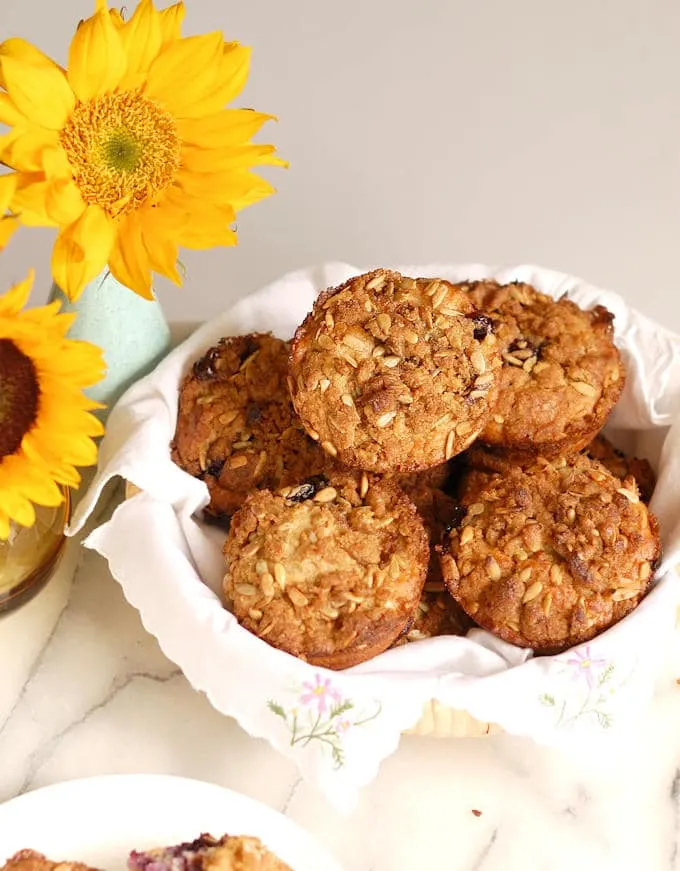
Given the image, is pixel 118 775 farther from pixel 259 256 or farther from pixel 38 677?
pixel 259 256

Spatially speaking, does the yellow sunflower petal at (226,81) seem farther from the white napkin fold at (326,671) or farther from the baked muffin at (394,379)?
the white napkin fold at (326,671)

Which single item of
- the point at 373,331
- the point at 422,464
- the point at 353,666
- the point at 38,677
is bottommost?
the point at 38,677

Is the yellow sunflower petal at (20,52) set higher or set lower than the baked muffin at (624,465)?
higher

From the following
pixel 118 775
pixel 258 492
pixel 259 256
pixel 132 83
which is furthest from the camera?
pixel 259 256

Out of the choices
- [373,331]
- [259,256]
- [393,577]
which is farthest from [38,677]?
[259,256]

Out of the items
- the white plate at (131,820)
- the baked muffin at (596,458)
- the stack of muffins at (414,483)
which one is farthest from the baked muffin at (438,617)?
the white plate at (131,820)

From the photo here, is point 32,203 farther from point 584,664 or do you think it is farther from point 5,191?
point 584,664
